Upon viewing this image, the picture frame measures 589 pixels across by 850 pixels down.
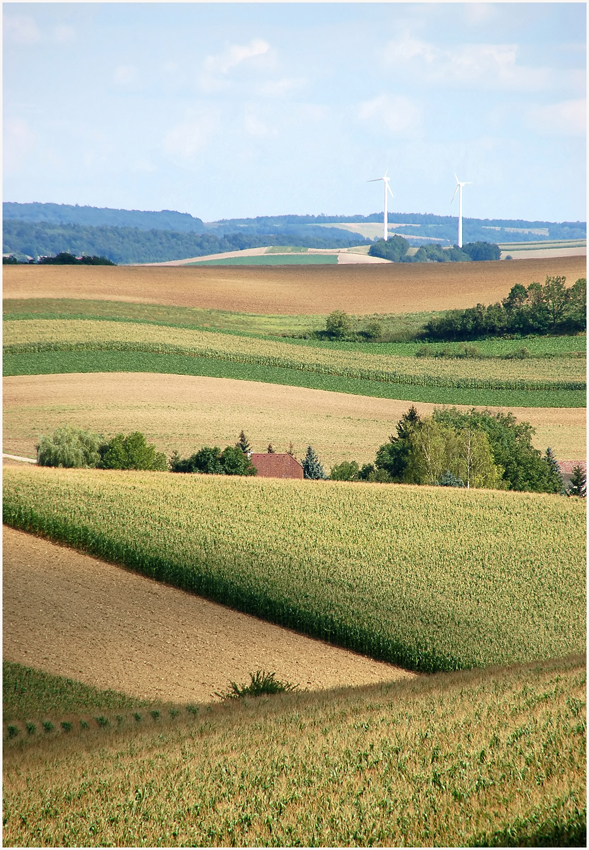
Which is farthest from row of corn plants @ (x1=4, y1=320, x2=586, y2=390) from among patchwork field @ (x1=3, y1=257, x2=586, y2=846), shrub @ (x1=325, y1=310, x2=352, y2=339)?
shrub @ (x1=325, y1=310, x2=352, y2=339)

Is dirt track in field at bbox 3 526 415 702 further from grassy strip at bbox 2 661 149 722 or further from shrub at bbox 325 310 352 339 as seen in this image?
shrub at bbox 325 310 352 339

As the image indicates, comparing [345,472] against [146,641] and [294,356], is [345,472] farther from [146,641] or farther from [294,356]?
[146,641]

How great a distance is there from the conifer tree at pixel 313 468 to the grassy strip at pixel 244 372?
Answer: 511 centimetres

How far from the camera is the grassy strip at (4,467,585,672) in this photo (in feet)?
58.8

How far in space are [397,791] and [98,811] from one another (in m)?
3.57

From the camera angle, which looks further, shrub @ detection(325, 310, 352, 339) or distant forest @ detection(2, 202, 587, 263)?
distant forest @ detection(2, 202, 587, 263)

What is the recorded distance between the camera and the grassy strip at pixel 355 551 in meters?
17.9

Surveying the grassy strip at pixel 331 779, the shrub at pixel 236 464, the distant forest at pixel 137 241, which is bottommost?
the grassy strip at pixel 331 779

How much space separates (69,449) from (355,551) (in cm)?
1238

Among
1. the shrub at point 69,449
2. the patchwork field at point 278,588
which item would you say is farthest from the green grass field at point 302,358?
the shrub at point 69,449

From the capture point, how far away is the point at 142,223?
7656 cm

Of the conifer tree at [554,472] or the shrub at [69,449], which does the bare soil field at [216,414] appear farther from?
the shrub at [69,449]

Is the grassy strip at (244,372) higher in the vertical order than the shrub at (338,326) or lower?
lower

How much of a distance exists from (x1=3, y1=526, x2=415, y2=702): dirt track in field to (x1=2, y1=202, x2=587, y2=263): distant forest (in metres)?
33.8
